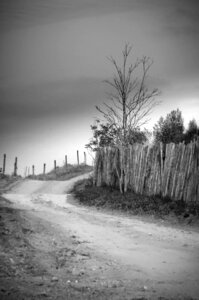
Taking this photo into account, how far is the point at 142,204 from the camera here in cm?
981

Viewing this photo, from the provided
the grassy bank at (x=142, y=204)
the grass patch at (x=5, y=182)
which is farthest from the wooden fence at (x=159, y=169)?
the grass patch at (x=5, y=182)

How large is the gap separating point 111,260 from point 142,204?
5.44 meters

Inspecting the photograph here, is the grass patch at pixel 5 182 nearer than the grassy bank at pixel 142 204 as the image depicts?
No

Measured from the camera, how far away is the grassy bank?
27.4 feet

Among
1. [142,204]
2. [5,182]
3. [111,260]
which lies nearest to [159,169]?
[142,204]

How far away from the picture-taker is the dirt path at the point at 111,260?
11.1 feet

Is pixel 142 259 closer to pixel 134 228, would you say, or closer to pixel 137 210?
pixel 134 228

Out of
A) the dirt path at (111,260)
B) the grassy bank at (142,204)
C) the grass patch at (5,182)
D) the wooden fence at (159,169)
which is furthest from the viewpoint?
the grass patch at (5,182)

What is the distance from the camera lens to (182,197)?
30.6ft

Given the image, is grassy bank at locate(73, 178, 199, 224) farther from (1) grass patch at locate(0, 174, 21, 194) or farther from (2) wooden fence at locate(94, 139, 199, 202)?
(1) grass patch at locate(0, 174, 21, 194)

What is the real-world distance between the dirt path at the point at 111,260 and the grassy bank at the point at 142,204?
120 cm

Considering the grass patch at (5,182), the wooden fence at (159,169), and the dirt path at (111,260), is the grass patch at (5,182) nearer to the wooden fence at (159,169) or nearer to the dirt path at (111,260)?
the wooden fence at (159,169)

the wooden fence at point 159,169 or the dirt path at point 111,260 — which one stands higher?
the wooden fence at point 159,169

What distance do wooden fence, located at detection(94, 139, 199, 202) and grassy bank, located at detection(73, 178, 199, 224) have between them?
0.39 m
